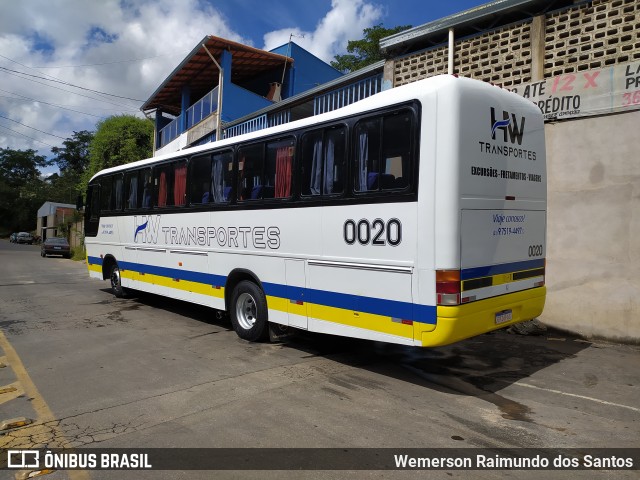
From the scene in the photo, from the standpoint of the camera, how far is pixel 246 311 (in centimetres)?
735

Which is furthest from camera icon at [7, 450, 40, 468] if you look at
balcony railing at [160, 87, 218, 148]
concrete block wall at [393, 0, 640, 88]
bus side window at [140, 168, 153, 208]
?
balcony railing at [160, 87, 218, 148]

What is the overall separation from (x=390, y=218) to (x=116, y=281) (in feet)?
28.5

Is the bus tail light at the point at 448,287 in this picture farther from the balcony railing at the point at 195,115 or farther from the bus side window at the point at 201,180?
the balcony railing at the point at 195,115

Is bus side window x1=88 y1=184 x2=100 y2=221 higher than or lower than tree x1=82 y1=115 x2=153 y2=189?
lower

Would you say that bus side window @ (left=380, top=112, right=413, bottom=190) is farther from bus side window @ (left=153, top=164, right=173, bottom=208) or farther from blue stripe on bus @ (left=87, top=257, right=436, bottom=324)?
bus side window @ (left=153, top=164, right=173, bottom=208)

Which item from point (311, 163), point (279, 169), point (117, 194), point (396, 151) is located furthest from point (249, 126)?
point (396, 151)

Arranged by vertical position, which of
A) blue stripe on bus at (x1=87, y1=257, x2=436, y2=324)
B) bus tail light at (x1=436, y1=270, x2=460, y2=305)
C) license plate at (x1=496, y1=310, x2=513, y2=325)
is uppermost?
bus tail light at (x1=436, y1=270, x2=460, y2=305)

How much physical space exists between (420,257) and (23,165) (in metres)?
92.6

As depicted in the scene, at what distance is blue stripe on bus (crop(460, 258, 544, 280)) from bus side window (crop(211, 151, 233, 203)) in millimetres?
4123

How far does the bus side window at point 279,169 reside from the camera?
6438 millimetres

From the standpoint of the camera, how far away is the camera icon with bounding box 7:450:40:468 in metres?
3.43

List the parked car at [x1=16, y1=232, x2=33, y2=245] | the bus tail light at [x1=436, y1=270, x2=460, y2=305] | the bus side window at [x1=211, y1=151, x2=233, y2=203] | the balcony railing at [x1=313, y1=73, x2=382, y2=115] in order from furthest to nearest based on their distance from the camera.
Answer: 1. the parked car at [x1=16, y1=232, x2=33, y2=245]
2. the balcony railing at [x1=313, y1=73, x2=382, y2=115]
3. the bus side window at [x1=211, y1=151, x2=233, y2=203]
4. the bus tail light at [x1=436, y1=270, x2=460, y2=305]

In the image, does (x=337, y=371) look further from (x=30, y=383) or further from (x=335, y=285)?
(x=30, y=383)

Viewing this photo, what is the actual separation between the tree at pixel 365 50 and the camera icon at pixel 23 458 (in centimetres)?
2576
